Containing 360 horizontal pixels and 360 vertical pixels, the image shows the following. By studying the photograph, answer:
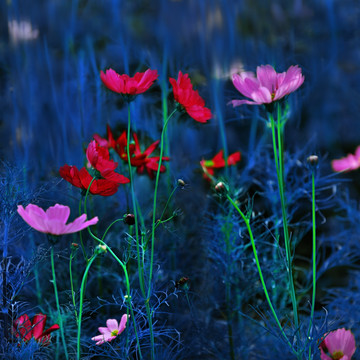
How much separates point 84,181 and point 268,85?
0.63ft

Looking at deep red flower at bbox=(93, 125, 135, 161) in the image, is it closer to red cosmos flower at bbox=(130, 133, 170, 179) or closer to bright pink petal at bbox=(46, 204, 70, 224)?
red cosmos flower at bbox=(130, 133, 170, 179)

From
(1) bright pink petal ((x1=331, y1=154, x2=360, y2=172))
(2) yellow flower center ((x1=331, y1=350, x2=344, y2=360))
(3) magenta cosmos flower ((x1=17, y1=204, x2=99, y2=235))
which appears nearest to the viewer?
(3) magenta cosmos flower ((x1=17, y1=204, x2=99, y2=235))

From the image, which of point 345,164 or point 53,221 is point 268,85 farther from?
point 345,164

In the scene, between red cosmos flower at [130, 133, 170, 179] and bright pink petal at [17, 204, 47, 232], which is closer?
bright pink petal at [17, 204, 47, 232]

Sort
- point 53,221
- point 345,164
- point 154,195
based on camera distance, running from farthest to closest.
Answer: point 345,164 < point 154,195 < point 53,221

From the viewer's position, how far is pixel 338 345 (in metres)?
0.52

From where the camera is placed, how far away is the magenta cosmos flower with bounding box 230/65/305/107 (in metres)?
0.45

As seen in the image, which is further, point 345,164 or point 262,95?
point 345,164

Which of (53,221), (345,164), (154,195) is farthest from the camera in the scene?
(345,164)

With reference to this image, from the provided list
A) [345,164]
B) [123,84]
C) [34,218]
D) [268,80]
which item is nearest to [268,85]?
[268,80]

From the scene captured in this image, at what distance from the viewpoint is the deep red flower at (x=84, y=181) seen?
458 mm

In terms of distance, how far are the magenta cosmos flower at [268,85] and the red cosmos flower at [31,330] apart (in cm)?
27

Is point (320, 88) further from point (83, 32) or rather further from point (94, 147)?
point (94, 147)

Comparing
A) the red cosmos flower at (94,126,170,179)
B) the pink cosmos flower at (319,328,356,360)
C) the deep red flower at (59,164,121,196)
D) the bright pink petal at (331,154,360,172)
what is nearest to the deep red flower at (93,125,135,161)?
the red cosmos flower at (94,126,170,179)
